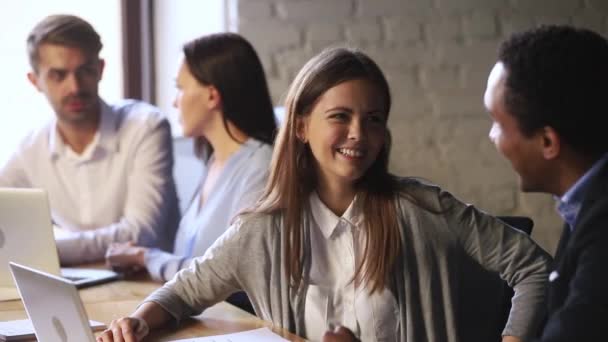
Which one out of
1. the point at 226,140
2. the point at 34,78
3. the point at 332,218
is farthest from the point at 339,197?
the point at 34,78

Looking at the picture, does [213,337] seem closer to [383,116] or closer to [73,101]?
[383,116]

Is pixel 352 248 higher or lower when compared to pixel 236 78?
lower

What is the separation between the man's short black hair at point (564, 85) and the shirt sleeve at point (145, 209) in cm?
143

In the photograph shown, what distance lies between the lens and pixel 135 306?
183 centimetres

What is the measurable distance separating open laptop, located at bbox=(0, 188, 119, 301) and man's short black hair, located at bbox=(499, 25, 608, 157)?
1.10m

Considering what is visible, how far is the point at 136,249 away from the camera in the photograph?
7.32 ft

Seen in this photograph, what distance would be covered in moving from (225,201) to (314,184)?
1.70ft

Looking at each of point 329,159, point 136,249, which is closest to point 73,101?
point 136,249

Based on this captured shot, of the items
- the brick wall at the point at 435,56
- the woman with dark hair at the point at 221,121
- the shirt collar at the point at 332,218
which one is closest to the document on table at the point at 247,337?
the shirt collar at the point at 332,218

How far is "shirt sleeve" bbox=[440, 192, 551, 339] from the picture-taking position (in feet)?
5.08

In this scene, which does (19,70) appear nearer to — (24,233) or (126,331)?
(24,233)

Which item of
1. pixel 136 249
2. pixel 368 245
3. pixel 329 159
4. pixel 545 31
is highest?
pixel 545 31

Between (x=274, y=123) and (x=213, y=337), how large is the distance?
94 centimetres

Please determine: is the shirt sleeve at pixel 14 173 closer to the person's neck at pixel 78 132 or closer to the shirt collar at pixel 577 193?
the person's neck at pixel 78 132
